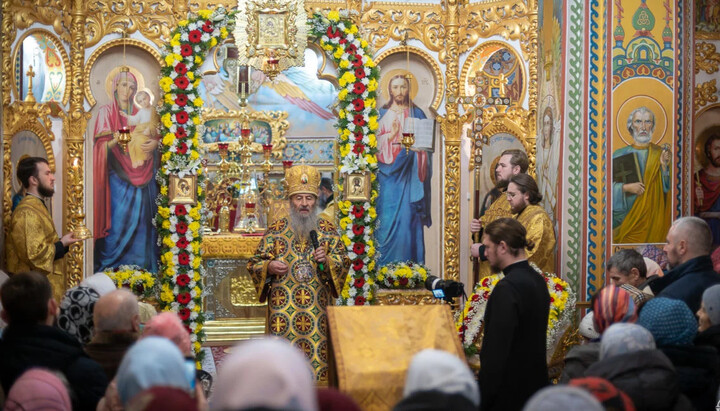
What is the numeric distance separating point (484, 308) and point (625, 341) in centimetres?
368

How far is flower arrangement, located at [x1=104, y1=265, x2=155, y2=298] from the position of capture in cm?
1073

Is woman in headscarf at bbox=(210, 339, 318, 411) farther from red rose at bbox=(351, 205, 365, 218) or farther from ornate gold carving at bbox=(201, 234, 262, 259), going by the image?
ornate gold carving at bbox=(201, 234, 262, 259)

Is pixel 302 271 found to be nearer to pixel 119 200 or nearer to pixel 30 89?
pixel 119 200

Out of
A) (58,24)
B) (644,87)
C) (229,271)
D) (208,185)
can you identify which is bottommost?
(229,271)

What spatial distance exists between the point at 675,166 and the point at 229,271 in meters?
6.25

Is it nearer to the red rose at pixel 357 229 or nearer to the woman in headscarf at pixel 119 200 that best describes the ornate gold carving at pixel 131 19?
the woman in headscarf at pixel 119 200

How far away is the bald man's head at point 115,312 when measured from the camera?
178 inches

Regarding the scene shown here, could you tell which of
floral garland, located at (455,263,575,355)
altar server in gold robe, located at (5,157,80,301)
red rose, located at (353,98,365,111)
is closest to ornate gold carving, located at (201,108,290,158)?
red rose, located at (353,98,365,111)

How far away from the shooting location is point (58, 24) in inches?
427

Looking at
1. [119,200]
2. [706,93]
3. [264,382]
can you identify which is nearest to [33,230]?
[119,200]

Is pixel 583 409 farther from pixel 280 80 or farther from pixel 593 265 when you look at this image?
pixel 280 80

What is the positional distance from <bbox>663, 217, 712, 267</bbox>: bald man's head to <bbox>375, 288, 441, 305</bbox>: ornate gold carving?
548 centimetres

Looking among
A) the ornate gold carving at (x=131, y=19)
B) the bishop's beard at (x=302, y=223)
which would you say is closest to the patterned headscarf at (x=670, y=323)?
the bishop's beard at (x=302, y=223)

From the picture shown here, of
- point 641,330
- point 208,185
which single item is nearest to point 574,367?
point 641,330
